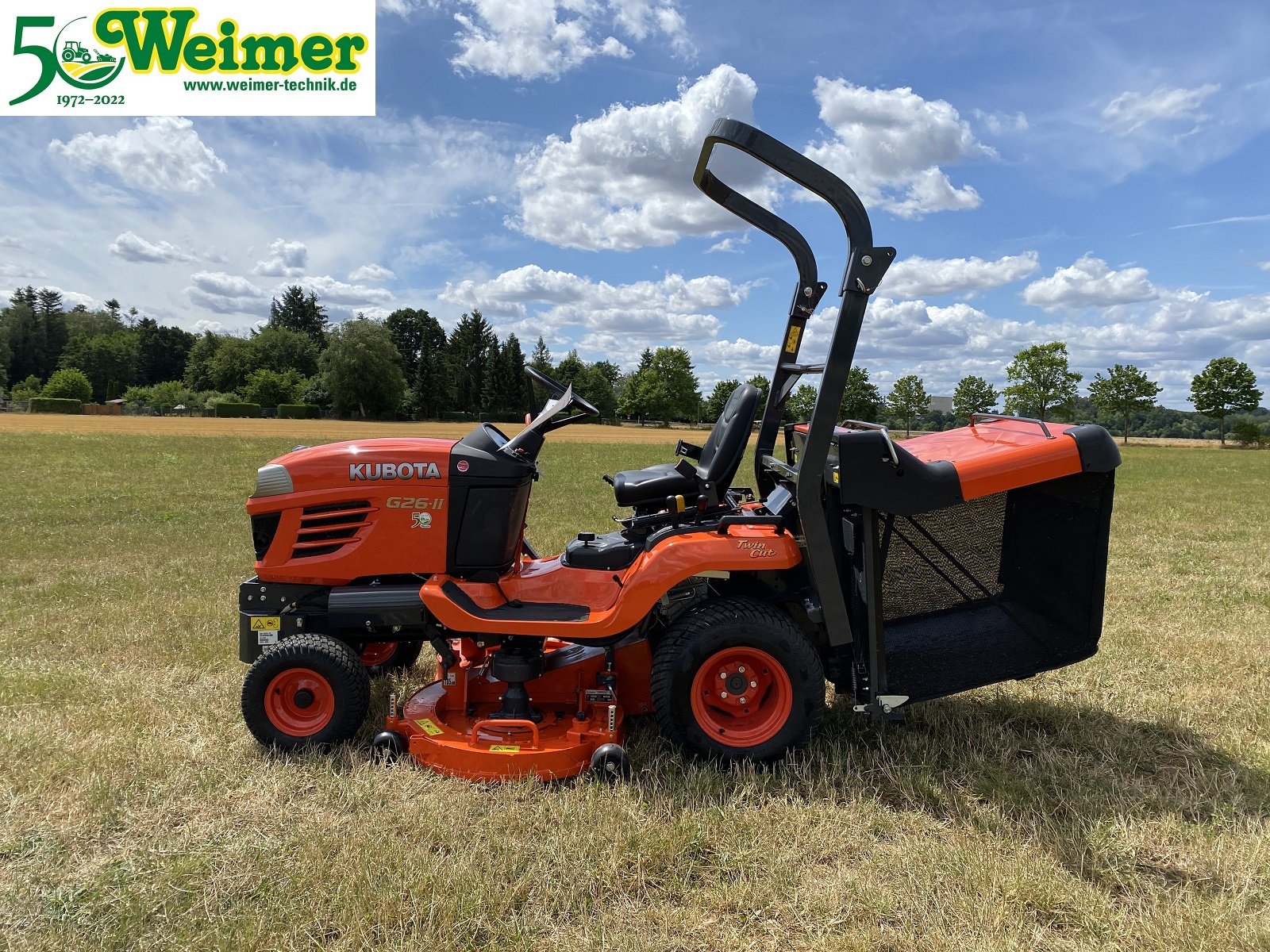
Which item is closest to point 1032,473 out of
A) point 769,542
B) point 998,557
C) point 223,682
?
point 998,557

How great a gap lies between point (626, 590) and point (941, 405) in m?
2.27

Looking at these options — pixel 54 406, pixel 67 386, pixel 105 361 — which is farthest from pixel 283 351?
pixel 54 406

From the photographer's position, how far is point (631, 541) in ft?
13.4

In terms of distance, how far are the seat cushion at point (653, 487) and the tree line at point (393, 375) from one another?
124ft

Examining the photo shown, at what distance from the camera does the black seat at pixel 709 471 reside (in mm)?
3953

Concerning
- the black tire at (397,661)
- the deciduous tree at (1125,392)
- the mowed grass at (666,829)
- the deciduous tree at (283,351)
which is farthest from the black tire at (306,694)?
the deciduous tree at (283,351)

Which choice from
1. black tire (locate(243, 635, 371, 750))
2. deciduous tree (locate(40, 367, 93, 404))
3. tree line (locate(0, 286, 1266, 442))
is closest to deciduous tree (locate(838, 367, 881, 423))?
black tire (locate(243, 635, 371, 750))

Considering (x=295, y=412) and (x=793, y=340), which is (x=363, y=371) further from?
(x=793, y=340)

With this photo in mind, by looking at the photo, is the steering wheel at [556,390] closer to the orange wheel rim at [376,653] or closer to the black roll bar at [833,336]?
the black roll bar at [833,336]

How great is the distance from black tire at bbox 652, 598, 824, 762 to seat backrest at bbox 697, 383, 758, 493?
26.0 inches

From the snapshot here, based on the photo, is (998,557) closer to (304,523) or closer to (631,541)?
(631,541)

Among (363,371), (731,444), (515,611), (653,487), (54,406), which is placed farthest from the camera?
(363,371)

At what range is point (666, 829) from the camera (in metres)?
3.04

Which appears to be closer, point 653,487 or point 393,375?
point 653,487
